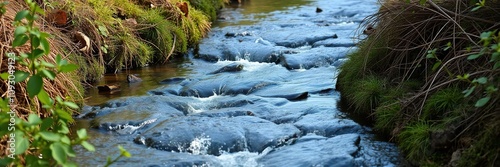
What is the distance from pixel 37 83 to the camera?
9.46 feet

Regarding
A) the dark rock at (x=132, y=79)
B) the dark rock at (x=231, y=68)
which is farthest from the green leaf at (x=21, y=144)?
the dark rock at (x=231, y=68)

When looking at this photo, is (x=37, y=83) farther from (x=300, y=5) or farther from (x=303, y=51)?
(x=300, y=5)

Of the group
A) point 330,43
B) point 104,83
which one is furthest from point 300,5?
point 104,83

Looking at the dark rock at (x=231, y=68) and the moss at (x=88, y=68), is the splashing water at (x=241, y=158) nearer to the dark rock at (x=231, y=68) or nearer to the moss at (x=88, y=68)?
the moss at (x=88, y=68)

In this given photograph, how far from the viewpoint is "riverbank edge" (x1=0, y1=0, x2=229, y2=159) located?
704 cm

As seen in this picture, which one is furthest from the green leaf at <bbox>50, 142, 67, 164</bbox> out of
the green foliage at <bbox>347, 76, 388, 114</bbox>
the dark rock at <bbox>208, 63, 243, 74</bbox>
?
the dark rock at <bbox>208, 63, 243, 74</bbox>

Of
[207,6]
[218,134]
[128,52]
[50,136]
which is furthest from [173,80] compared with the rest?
[50,136]

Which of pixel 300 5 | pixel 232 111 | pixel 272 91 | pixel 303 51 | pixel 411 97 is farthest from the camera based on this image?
pixel 300 5

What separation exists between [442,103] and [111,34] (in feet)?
15.1

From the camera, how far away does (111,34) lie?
841 centimetres

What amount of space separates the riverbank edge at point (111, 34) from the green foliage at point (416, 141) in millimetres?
2739

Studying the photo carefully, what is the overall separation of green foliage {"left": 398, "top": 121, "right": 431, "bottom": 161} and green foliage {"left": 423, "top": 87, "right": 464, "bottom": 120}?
0.31ft

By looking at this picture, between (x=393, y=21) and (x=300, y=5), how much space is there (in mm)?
8736

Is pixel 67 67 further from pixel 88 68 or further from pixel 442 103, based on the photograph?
pixel 88 68
